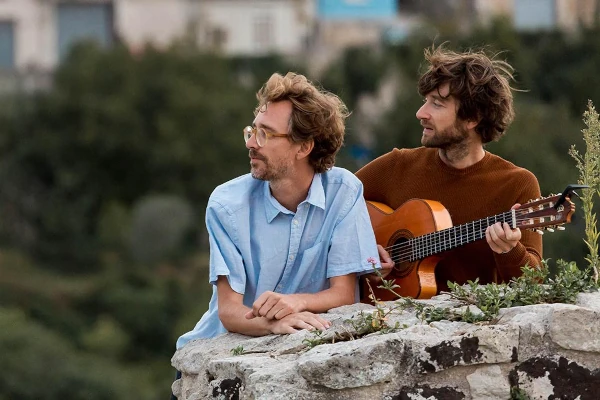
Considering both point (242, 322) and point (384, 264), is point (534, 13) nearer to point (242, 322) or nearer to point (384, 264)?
point (384, 264)

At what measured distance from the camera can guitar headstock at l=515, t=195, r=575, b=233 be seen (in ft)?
20.5

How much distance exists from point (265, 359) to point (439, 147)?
69.5 inches

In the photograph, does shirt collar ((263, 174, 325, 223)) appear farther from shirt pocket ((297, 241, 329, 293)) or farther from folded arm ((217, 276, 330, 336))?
folded arm ((217, 276, 330, 336))

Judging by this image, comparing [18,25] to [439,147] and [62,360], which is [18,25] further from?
[439,147]

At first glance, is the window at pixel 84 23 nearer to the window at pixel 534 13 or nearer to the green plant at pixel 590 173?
the window at pixel 534 13

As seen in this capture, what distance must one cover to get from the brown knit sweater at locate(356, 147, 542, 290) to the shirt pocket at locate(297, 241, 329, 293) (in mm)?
666

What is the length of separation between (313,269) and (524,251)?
853 millimetres

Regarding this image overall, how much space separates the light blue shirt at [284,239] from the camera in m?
6.75

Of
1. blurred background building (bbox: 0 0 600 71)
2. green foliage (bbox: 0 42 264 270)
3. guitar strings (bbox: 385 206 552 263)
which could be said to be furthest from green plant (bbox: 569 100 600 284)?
blurred background building (bbox: 0 0 600 71)

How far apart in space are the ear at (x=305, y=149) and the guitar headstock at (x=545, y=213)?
2.89ft

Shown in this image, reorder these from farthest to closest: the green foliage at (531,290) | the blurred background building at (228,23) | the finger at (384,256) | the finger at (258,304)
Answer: the blurred background building at (228,23)
the finger at (384,256)
the finger at (258,304)
the green foliage at (531,290)

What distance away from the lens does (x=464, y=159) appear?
7430 mm

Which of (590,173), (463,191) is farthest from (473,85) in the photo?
(590,173)

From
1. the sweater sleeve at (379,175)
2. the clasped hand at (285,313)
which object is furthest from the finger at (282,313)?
the sweater sleeve at (379,175)
